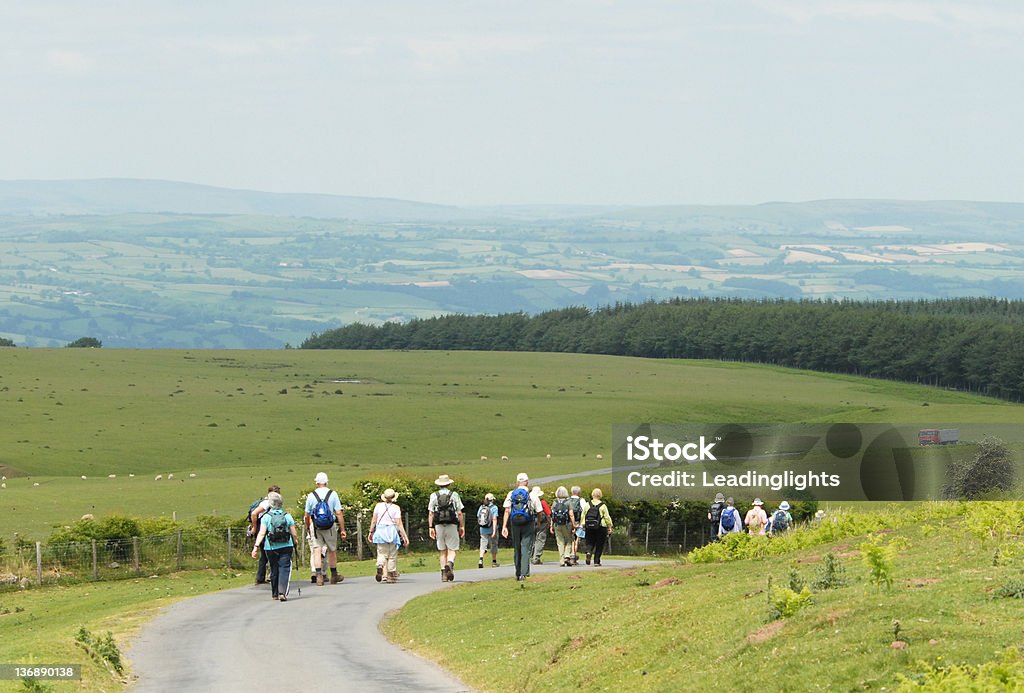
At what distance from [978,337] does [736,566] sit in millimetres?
177410

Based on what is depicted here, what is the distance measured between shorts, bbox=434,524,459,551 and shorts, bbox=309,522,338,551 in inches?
83.3

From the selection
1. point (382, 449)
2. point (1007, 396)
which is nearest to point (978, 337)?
point (1007, 396)

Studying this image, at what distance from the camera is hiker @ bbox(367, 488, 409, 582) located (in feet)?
104

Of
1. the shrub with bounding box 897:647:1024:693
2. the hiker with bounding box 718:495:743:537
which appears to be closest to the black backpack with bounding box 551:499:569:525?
the hiker with bounding box 718:495:743:537

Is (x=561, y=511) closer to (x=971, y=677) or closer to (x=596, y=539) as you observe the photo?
(x=596, y=539)

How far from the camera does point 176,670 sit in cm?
2066

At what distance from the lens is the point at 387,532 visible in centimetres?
3191

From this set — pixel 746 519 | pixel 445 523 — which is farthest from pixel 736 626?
pixel 746 519

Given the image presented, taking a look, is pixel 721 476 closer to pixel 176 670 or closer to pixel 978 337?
pixel 176 670

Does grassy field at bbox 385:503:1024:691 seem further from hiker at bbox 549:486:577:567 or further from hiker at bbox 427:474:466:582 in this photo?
hiker at bbox 549:486:577:567

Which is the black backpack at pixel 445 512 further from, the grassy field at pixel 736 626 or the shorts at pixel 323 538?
the grassy field at pixel 736 626

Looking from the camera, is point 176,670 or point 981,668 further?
point 176,670

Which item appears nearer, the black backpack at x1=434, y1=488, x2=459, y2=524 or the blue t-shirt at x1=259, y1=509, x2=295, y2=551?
the blue t-shirt at x1=259, y1=509, x2=295, y2=551

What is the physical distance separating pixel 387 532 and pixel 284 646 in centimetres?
934
